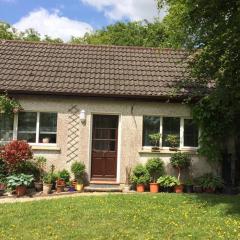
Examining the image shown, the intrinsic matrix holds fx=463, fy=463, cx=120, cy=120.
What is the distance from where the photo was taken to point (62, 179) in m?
15.4

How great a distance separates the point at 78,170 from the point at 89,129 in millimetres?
1540

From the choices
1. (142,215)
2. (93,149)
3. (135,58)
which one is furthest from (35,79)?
(142,215)

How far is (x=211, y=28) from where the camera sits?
12.1m

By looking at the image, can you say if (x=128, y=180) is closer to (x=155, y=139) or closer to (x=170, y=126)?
(x=155, y=139)

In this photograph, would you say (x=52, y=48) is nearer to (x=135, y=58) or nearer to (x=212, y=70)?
(x=135, y=58)

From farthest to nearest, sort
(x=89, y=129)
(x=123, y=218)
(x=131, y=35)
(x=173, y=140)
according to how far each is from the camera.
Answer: (x=131, y=35) → (x=89, y=129) → (x=173, y=140) → (x=123, y=218)

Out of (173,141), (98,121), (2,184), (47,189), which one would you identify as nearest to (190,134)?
(173,141)

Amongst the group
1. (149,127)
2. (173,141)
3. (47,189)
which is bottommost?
Answer: (47,189)

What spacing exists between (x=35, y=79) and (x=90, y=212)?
704cm

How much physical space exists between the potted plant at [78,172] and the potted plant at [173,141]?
10.1 feet

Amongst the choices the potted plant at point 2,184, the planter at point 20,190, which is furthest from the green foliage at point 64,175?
the potted plant at point 2,184

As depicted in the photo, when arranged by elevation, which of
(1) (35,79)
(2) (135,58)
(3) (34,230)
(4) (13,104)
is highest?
(2) (135,58)

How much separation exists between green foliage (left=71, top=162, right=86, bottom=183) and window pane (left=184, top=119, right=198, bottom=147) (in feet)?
12.4

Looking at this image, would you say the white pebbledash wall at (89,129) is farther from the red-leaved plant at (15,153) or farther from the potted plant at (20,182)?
the potted plant at (20,182)
